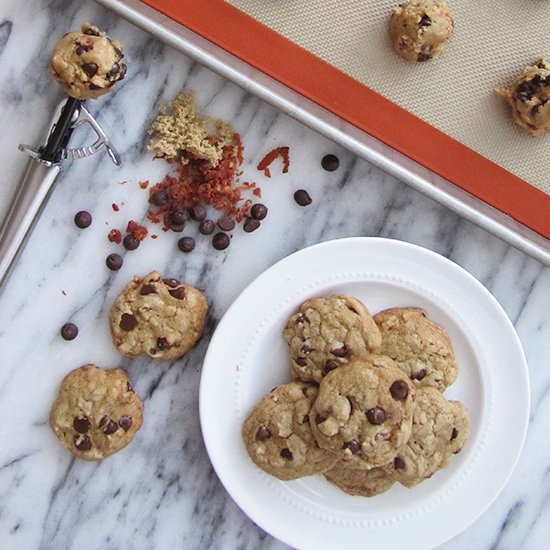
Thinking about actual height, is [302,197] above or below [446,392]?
above

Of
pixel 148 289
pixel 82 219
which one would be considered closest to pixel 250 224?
pixel 148 289

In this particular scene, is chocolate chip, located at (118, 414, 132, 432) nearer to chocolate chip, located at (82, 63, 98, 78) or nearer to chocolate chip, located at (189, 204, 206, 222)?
chocolate chip, located at (189, 204, 206, 222)

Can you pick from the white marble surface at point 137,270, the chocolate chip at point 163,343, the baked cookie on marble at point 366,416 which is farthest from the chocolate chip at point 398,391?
the chocolate chip at point 163,343

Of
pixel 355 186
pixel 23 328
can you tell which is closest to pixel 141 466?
pixel 23 328

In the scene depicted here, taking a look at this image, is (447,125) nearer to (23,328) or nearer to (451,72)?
(451,72)

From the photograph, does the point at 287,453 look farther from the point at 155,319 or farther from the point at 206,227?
the point at 206,227

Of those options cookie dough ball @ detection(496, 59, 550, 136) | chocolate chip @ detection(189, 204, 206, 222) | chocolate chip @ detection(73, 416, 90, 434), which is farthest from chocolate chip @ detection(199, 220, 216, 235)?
cookie dough ball @ detection(496, 59, 550, 136)
